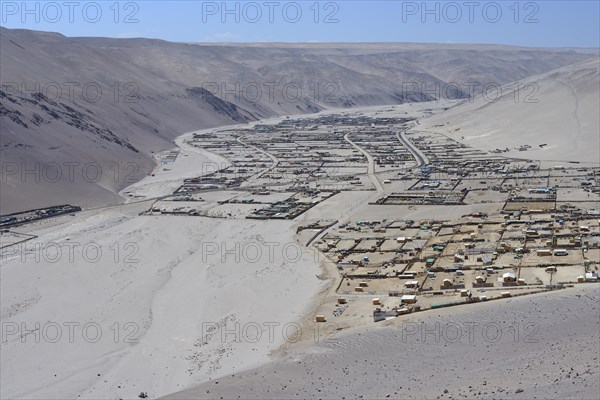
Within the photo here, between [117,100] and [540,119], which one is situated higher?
[117,100]

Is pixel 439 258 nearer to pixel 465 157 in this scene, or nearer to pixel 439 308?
pixel 439 308

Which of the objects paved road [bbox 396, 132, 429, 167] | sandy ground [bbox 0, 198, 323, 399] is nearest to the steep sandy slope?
paved road [bbox 396, 132, 429, 167]

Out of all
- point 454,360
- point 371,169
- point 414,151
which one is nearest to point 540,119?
point 414,151

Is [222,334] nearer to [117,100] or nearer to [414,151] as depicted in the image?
[414,151]

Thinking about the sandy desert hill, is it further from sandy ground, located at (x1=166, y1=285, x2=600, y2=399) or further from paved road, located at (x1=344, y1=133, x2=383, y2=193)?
sandy ground, located at (x1=166, y1=285, x2=600, y2=399)

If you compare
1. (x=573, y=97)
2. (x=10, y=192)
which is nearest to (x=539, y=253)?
(x=10, y=192)

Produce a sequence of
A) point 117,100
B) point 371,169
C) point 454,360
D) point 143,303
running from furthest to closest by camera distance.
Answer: point 117,100 → point 371,169 → point 143,303 → point 454,360

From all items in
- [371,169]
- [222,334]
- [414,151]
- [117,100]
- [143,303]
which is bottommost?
[222,334]

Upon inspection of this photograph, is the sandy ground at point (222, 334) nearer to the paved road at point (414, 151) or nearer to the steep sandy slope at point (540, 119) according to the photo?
the paved road at point (414, 151)
